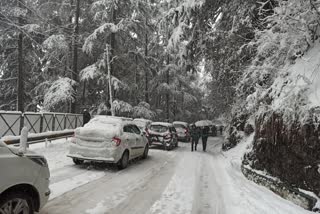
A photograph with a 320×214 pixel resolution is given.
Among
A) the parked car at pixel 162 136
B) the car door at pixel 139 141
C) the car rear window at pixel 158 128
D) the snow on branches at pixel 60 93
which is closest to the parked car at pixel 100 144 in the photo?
the car door at pixel 139 141

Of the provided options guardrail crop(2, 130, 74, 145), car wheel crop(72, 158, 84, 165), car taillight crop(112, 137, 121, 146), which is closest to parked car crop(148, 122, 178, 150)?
guardrail crop(2, 130, 74, 145)

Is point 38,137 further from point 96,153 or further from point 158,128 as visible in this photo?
point 158,128

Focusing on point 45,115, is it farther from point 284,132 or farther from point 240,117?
point 284,132

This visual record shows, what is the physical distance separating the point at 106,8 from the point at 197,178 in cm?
1918

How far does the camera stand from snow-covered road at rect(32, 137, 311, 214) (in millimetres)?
6328

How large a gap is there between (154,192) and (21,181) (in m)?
3.97

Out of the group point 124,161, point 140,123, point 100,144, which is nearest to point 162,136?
point 140,123

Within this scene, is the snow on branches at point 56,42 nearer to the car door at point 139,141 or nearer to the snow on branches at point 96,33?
the snow on branches at point 96,33

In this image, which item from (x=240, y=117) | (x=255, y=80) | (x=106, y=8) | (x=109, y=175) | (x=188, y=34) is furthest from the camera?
(x=106, y=8)

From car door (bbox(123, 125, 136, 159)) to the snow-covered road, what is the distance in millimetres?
760

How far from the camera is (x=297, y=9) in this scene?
7895 millimetres

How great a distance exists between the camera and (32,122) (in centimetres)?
1653

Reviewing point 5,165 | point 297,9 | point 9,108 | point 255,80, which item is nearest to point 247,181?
point 255,80

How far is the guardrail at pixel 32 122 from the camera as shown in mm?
14436
